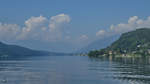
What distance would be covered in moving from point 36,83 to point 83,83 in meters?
14.0

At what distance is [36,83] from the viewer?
284ft

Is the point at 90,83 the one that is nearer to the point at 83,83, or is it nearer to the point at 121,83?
the point at 83,83

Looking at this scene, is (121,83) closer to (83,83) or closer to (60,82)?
(83,83)

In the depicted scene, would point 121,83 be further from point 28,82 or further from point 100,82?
point 28,82

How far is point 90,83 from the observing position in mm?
88125

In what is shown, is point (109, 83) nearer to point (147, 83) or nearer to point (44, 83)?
point (147, 83)

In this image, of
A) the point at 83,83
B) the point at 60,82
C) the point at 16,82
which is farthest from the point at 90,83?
the point at 16,82

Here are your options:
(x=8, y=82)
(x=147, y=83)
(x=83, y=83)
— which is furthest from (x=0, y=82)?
(x=147, y=83)

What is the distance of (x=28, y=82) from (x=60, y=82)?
32.1 feet

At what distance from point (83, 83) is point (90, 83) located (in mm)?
2175

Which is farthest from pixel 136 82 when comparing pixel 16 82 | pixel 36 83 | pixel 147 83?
pixel 16 82

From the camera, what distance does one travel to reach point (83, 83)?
288 ft

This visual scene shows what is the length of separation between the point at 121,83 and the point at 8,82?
34458 mm

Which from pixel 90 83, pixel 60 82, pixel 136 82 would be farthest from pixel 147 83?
pixel 60 82
